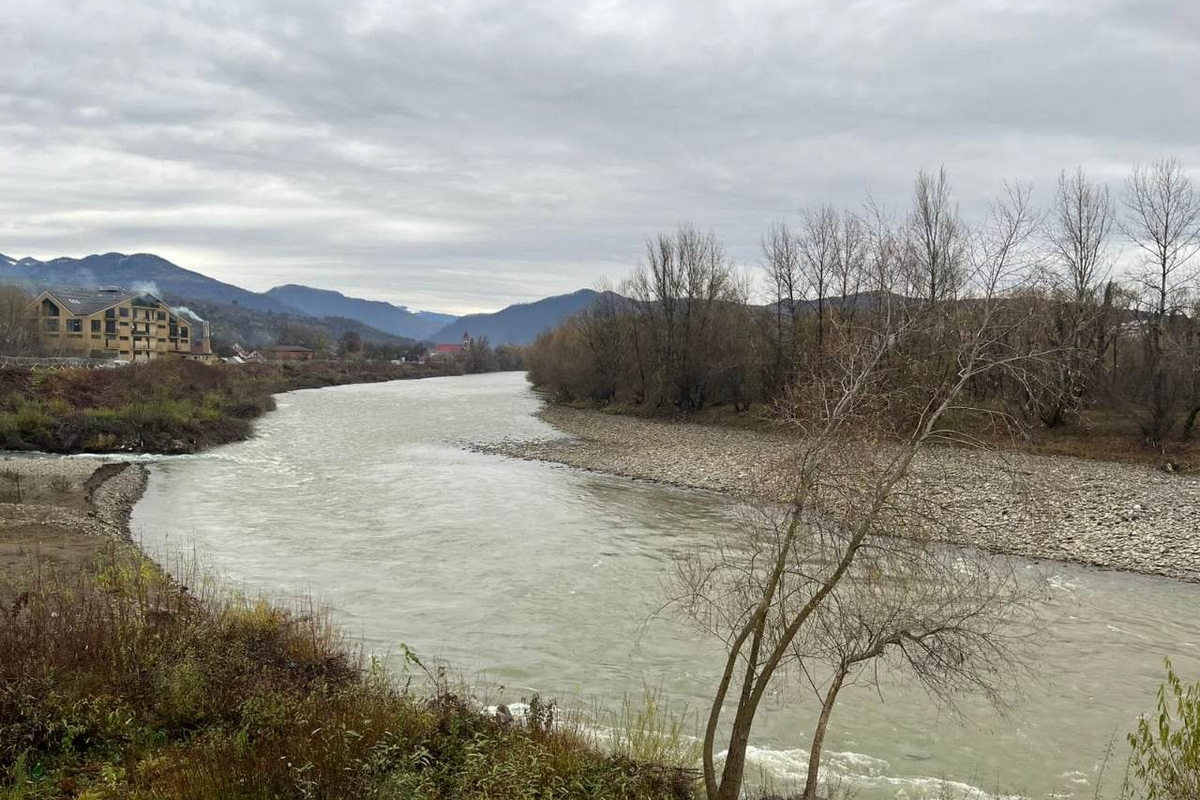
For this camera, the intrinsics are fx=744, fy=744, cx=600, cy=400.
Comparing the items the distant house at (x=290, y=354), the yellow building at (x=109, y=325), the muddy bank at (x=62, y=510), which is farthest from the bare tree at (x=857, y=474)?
the distant house at (x=290, y=354)

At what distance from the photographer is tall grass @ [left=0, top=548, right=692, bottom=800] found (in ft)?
16.6

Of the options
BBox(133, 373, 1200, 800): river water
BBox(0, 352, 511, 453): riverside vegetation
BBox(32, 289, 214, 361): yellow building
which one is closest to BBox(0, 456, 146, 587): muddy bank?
BBox(133, 373, 1200, 800): river water

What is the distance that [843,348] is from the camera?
19.8 ft

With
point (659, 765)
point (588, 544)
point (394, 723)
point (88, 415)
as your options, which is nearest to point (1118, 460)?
point (588, 544)

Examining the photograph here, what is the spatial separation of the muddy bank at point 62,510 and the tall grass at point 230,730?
151 inches

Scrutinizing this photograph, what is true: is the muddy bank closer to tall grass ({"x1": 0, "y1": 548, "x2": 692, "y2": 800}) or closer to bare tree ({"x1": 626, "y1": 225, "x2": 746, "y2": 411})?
tall grass ({"x1": 0, "y1": 548, "x2": 692, "y2": 800})

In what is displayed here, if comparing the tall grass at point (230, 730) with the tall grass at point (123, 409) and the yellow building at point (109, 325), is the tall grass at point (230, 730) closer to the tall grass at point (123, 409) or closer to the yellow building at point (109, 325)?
the tall grass at point (123, 409)

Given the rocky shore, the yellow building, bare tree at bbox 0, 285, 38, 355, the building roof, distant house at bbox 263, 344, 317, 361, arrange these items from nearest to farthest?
1. the rocky shore
2. bare tree at bbox 0, 285, 38, 355
3. the yellow building
4. the building roof
5. distant house at bbox 263, 344, 317, 361

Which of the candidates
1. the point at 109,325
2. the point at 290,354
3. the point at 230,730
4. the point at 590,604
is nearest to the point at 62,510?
the point at 590,604

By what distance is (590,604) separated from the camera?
12.5m

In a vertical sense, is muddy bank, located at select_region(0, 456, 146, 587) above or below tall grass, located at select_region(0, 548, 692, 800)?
below

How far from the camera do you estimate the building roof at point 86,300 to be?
270 ft

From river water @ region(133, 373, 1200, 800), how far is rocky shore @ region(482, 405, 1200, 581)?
4.45ft

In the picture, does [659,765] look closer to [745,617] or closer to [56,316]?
[745,617]
